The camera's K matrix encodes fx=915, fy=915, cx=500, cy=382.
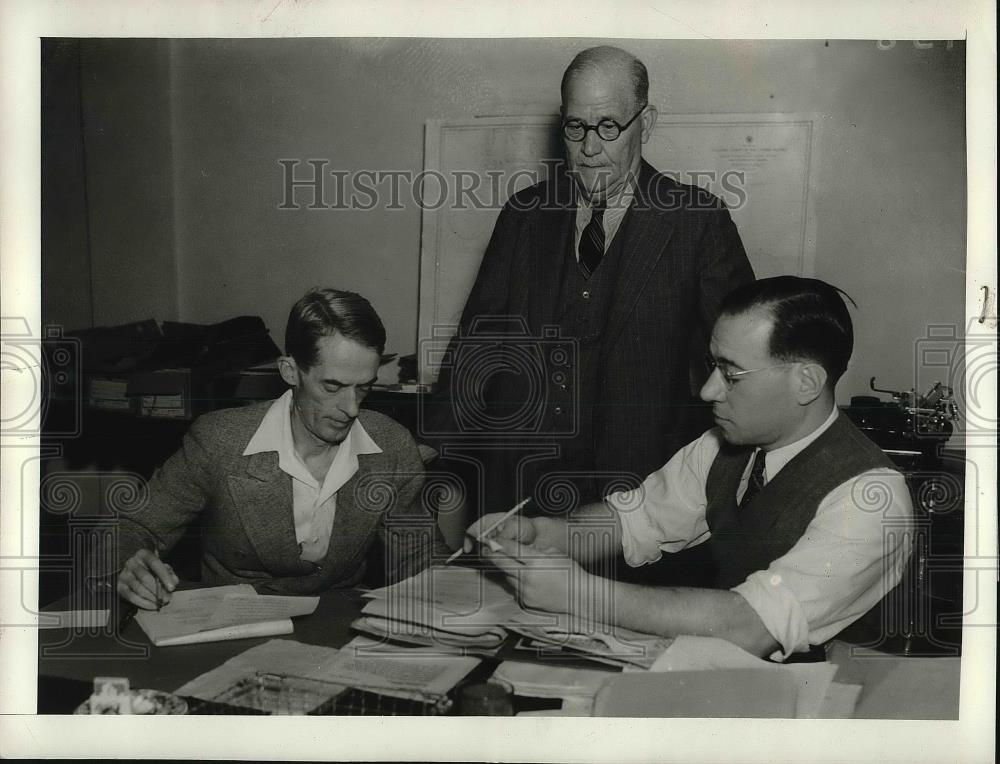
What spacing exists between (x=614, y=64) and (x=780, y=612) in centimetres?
146

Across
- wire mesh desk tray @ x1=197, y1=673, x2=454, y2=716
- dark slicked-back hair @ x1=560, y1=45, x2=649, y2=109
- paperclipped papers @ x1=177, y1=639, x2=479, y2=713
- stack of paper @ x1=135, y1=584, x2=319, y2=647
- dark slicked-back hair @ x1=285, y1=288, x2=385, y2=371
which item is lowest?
wire mesh desk tray @ x1=197, y1=673, x2=454, y2=716

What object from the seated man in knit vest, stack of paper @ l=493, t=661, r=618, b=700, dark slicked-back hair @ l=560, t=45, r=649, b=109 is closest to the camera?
stack of paper @ l=493, t=661, r=618, b=700

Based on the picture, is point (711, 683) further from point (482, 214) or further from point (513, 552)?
point (482, 214)

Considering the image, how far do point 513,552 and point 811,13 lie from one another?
1639 mm

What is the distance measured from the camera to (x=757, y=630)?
2.25 meters

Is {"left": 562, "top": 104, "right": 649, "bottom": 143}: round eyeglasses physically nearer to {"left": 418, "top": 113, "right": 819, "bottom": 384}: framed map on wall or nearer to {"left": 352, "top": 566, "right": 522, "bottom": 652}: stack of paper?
{"left": 418, "top": 113, "right": 819, "bottom": 384}: framed map on wall

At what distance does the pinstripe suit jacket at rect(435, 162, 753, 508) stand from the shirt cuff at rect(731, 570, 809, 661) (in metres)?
0.42

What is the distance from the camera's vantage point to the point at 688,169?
2.43 meters

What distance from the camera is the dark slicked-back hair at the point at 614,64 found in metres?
2.40

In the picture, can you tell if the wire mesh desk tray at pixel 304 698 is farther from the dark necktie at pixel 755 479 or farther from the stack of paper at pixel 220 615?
the dark necktie at pixel 755 479

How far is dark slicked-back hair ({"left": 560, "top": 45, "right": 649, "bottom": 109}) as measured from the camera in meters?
2.40

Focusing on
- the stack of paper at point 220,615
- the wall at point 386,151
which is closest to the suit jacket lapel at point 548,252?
the wall at point 386,151

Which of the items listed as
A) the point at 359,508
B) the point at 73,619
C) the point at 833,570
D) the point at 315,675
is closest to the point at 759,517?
the point at 833,570

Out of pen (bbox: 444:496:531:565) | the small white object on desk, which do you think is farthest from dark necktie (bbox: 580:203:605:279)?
the small white object on desk
